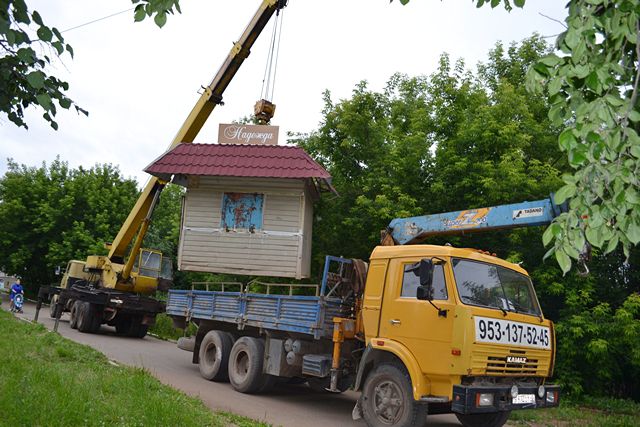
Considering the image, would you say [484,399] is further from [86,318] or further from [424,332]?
[86,318]

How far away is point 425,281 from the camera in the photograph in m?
7.32

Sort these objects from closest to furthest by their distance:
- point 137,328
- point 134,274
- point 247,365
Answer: point 247,365 → point 137,328 → point 134,274

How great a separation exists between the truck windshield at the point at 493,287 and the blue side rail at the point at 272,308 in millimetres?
2368

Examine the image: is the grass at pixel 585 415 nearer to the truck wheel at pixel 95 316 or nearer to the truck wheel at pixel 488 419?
the truck wheel at pixel 488 419

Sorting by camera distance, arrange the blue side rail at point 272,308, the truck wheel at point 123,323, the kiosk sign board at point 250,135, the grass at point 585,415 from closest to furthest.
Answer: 1. the blue side rail at point 272,308
2. the grass at point 585,415
3. the kiosk sign board at point 250,135
4. the truck wheel at point 123,323

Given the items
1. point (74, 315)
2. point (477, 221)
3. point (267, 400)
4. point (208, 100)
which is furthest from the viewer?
point (74, 315)

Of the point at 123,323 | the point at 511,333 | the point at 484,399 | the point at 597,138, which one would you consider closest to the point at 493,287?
the point at 511,333

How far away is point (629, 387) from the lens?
1417cm

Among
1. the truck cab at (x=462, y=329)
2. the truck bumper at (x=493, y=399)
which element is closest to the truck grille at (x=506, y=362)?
the truck cab at (x=462, y=329)

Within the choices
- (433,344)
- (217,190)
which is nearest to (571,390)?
(433,344)

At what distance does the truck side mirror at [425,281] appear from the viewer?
732 cm

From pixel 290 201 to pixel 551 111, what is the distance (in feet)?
34.6

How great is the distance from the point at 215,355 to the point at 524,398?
A: 6372 mm

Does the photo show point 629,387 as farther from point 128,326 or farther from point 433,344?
point 128,326
